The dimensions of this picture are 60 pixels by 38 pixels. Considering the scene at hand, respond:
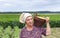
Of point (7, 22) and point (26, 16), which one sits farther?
point (7, 22)

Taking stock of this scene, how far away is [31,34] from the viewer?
9.92 feet

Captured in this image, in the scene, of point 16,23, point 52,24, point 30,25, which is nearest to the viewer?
point 30,25

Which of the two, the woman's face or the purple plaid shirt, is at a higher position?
the woman's face

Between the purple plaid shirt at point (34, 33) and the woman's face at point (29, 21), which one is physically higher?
the woman's face at point (29, 21)

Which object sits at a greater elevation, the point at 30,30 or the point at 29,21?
the point at 29,21

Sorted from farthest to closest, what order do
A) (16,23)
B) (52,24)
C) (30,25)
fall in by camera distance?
(52,24)
(16,23)
(30,25)

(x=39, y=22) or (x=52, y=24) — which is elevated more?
(x=39, y=22)

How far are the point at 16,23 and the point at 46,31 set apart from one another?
15.1 metres

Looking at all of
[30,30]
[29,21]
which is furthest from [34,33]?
[29,21]

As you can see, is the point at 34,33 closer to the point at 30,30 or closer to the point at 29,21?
the point at 30,30

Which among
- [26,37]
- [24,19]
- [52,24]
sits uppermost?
[24,19]

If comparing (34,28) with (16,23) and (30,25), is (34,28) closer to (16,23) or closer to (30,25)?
(30,25)

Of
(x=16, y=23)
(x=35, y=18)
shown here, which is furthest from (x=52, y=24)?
(x=35, y=18)

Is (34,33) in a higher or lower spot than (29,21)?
lower
